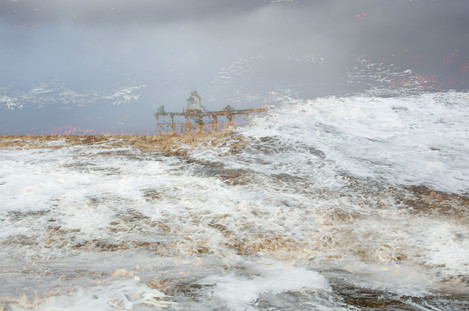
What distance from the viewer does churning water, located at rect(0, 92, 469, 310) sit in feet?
11.7

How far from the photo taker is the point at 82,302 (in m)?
3.32

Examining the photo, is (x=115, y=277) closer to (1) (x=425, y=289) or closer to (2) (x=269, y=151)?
(1) (x=425, y=289)

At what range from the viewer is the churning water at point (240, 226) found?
11.7 ft

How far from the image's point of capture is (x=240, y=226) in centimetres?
537

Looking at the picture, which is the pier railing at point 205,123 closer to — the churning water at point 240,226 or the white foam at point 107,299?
the churning water at point 240,226

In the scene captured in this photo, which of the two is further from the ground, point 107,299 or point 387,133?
point 387,133

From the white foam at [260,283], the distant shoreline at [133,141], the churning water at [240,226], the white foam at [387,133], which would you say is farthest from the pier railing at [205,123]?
the white foam at [260,283]

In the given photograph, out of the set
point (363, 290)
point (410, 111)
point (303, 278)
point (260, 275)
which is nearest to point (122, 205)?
point (260, 275)

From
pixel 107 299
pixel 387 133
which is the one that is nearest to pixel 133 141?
pixel 107 299

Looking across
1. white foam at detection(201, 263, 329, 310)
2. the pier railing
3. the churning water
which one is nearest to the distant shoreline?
the churning water

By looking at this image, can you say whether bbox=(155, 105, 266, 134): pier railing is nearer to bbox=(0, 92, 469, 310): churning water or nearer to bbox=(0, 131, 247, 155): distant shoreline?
bbox=(0, 131, 247, 155): distant shoreline

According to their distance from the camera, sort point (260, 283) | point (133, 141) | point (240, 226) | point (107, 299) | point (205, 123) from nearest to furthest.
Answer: point (107, 299)
point (260, 283)
point (240, 226)
point (133, 141)
point (205, 123)

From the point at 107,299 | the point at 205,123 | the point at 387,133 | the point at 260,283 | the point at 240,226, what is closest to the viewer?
the point at 107,299

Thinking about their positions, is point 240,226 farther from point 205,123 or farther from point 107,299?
point 205,123
